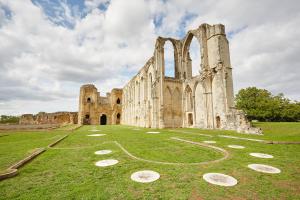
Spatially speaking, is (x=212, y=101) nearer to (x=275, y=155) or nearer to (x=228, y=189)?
(x=275, y=155)

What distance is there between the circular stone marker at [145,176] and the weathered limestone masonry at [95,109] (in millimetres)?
42547

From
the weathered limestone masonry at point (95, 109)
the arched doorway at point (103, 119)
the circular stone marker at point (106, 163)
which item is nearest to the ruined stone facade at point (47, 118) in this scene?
the weathered limestone masonry at point (95, 109)

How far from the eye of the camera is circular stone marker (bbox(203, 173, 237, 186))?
3.61m

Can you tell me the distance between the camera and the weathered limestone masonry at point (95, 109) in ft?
146

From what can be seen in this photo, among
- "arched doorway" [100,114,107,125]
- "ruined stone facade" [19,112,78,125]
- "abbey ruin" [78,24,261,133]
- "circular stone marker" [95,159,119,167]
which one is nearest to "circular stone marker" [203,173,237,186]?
"circular stone marker" [95,159,119,167]

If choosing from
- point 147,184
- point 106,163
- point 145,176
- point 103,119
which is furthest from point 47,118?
point 147,184

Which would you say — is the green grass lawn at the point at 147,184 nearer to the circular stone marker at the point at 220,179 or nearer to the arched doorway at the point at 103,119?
the circular stone marker at the point at 220,179

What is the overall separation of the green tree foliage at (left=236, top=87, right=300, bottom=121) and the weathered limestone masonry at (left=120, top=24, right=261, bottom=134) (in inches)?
695

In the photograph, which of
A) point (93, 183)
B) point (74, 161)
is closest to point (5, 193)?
point (93, 183)

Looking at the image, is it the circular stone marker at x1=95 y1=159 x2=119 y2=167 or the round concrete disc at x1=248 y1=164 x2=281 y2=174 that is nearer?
the round concrete disc at x1=248 y1=164 x2=281 y2=174

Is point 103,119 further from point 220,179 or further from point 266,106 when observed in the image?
point 220,179

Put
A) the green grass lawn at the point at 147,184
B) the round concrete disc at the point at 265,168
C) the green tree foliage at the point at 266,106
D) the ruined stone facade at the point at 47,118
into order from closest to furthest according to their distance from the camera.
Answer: the green grass lawn at the point at 147,184, the round concrete disc at the point at 265,168, the green tree foliage at the point at 266,106, the ruined stone facade at the point at 47,118

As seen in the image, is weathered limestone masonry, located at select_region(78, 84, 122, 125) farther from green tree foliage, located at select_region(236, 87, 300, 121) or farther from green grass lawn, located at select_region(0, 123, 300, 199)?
green grass lawn, located at select_region(0, 123, 300, 199)

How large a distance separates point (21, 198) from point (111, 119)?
1774 inches
